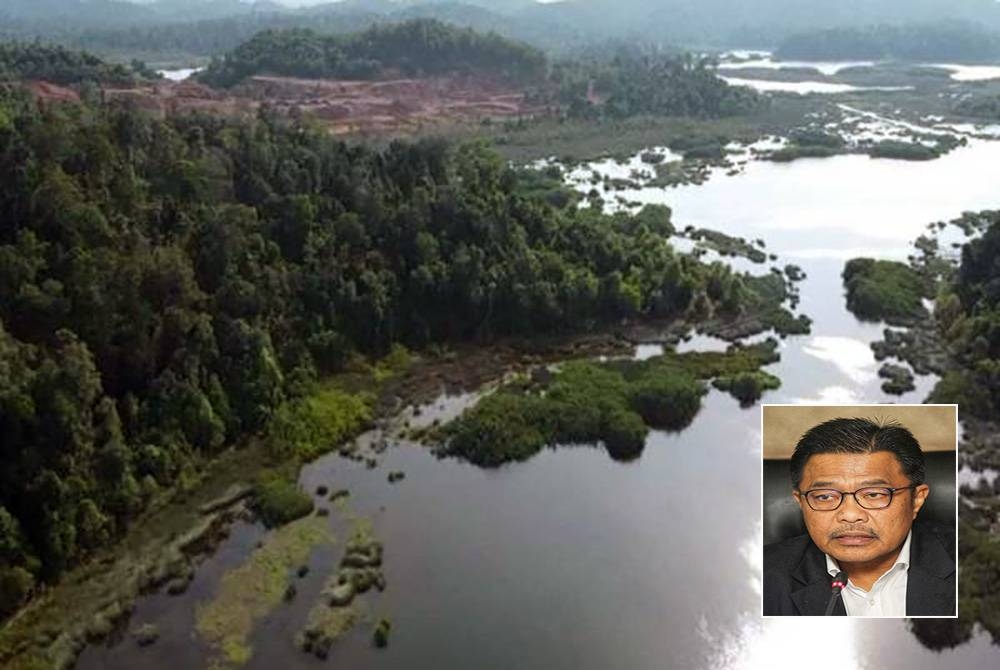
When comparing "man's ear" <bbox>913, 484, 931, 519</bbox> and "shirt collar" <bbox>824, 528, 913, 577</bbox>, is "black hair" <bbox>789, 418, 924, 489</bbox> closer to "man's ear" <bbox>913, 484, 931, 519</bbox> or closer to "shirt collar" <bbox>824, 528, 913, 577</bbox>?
"man's ear" <bbox>913, 484, 931, 519</bbox>

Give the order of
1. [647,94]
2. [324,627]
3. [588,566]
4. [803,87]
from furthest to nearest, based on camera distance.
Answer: [803,87], [647,94], [588,566], [324,627]

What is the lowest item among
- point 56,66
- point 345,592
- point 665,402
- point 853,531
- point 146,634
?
point 146,634

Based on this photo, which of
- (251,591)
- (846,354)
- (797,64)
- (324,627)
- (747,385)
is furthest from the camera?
(797,64)

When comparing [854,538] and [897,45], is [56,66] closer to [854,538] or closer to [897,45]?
[854,538]

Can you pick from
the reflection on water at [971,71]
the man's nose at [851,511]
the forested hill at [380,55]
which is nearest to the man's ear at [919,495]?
the man's nose at [851,511]

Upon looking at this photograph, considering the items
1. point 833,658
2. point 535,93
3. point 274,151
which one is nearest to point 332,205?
point 274,151

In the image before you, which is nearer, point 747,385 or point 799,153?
point 747,385

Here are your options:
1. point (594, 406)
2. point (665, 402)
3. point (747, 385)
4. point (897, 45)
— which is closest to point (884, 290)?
point (747, 385)

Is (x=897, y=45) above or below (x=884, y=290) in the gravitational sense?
above

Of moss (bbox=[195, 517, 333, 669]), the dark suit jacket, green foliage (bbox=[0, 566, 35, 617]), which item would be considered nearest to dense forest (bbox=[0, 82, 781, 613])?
green foliage (bbox=[0, 566, 35, 617])
